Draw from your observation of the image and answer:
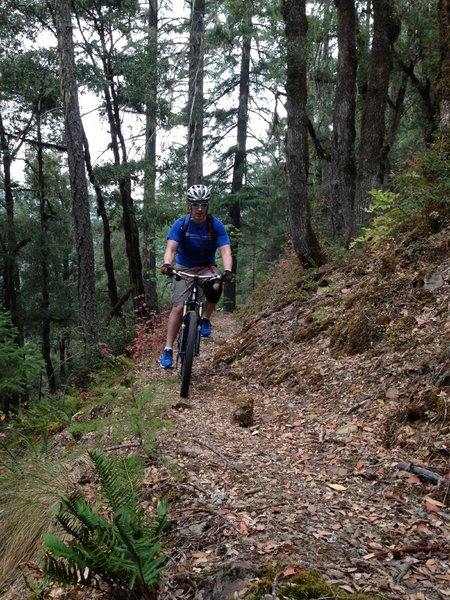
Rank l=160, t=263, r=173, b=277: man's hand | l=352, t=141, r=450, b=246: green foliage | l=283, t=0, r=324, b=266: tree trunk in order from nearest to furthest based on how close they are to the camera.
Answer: l=160, t=263, r=173, b=277: man's hand → l=352, t=141, r=450, b=246: green foliage → l=283, t=0, r=324, b=266: tree trunk

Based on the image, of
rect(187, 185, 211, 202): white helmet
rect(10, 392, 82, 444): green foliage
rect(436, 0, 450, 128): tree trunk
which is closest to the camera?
rect(187, 185, 211, 202): white helmet

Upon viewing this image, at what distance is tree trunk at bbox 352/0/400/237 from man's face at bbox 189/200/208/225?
3962 millimetres

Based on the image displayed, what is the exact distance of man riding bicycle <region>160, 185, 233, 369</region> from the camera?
5.45 meters

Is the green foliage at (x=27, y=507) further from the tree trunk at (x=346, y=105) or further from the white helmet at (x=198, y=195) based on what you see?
the tree trunk at (x=346, y=105)

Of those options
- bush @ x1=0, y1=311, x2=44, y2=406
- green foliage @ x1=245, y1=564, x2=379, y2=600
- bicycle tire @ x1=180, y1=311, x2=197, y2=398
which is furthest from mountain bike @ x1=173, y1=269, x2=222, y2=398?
bush @ x1=0, y1=311, x2=44, y2=406

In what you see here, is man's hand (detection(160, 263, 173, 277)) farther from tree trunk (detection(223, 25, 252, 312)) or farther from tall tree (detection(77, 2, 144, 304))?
tree trunk (detection(223, 25, 252, 312))

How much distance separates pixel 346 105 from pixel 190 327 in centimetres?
674

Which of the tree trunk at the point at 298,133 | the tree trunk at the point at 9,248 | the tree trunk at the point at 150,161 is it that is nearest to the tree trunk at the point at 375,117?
the tree trunk at the point at 298,133

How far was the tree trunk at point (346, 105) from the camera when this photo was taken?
30.9 ft

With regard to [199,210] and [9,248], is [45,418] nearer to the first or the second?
[199,210]

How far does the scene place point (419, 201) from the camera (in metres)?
6.30

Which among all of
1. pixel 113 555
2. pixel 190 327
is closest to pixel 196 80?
pixel 190 327

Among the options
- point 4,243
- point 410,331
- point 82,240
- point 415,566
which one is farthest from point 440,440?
point 4,243

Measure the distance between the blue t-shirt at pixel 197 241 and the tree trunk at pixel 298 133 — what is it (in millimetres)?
3386
